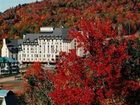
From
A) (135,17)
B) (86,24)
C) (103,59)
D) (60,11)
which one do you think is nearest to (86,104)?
(103,59)

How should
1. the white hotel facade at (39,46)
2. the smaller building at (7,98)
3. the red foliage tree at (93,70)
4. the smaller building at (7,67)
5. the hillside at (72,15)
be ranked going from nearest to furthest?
the red foliage tree at (93,70) < the smaller building at (7,98) < the smaller building at (7,67) < the white hotel facade at (39,46) < the hillside at (72,15)

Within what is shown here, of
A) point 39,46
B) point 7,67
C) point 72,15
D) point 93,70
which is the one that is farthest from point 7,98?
point 72,15

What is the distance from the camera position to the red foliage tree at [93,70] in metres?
30.8

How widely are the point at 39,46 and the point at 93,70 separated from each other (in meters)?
96.0

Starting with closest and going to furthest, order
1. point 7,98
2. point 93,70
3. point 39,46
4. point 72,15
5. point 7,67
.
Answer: point 93,70 < point 7,98 < point 7,67 < point 39,46 < point 72,15

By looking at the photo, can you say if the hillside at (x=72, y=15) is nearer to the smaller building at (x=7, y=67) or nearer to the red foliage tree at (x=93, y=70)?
the smaller building at (x=7, y=67)

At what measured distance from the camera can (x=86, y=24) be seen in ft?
105

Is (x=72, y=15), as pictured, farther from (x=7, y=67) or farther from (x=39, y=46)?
(x=7, y=67)

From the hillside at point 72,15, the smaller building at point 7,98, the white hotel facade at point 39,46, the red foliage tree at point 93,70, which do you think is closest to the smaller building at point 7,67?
the white hotel facade at point 39,46

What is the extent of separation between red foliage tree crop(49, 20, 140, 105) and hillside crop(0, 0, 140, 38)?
101m

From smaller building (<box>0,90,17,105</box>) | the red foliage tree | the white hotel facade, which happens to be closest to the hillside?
the white hotel facade

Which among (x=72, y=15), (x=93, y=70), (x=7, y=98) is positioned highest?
(x=72, y=15)

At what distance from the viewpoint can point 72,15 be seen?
161375 millimetres

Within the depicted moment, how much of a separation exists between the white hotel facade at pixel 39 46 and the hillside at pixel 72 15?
15.6 metres
